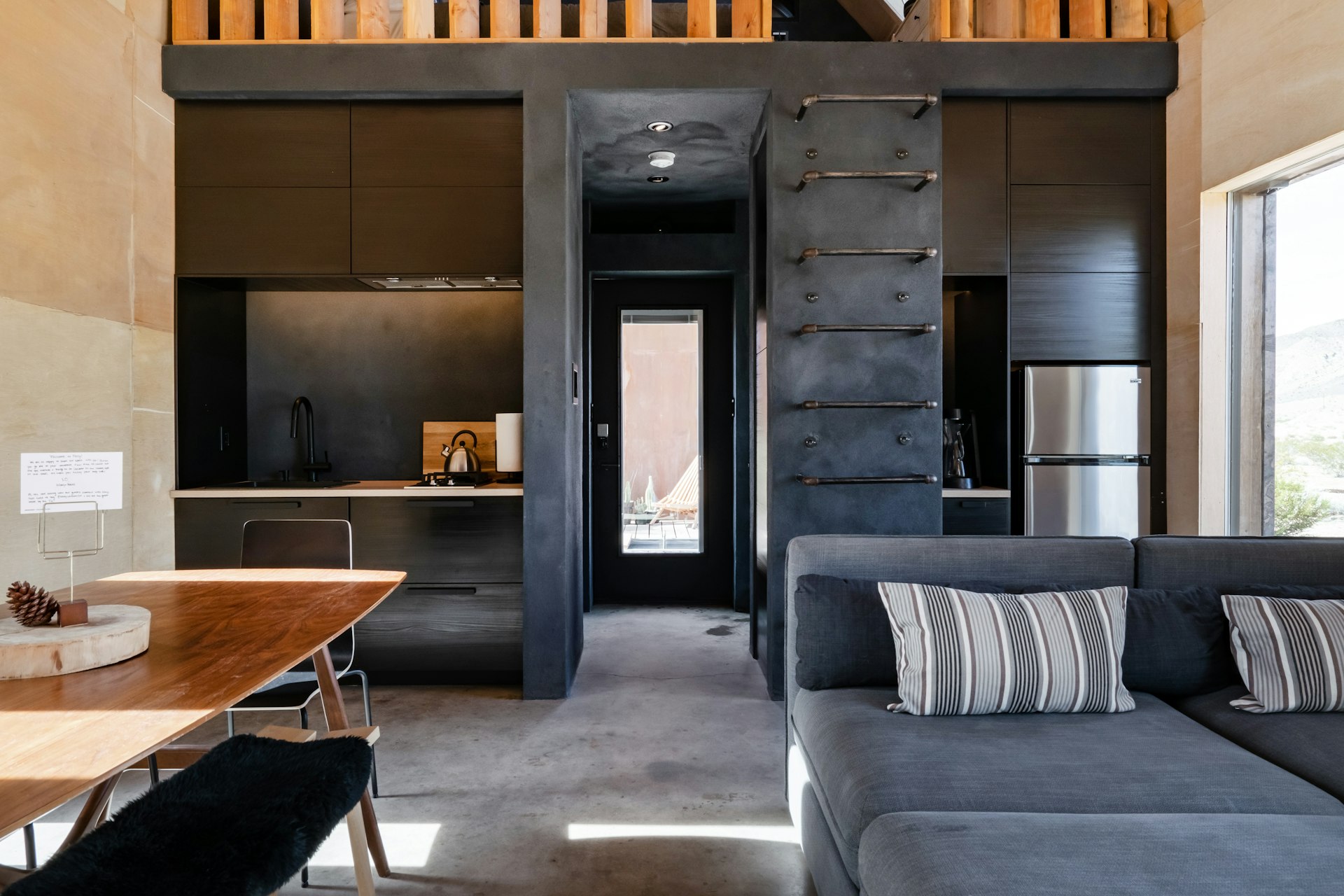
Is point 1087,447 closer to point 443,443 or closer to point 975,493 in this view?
point 975,493

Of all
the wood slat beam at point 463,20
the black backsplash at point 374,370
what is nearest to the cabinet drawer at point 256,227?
the black backsplash at point 374,370

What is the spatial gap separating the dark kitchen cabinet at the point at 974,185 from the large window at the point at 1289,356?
3.19 feet

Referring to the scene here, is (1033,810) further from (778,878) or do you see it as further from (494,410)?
(494,410)

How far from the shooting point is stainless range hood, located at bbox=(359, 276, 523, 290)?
12.2ft

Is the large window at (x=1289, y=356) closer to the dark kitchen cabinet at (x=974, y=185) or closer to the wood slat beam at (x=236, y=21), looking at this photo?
the dark kitchen cabinet at (x=974, y=185)

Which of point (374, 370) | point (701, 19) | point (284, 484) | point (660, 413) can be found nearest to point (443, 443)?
point (374, 370)

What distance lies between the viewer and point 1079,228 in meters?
3.67

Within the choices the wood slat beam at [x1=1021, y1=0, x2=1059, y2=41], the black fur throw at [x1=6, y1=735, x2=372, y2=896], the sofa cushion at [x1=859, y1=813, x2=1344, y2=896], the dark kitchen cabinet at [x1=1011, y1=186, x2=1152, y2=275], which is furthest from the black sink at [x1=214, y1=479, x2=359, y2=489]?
the wood slat beam at [x1=1021, y1=0, x2=1059, y2=41]

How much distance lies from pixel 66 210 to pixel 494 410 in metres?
2.00

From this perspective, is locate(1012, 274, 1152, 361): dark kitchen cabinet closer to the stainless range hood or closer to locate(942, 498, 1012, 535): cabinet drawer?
locate(942, 498, 1012, 535): cabinet drawer

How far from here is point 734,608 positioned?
5262 millimetres

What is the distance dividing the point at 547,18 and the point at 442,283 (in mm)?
1305

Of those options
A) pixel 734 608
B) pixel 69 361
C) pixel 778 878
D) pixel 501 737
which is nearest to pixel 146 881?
pixel 778 878

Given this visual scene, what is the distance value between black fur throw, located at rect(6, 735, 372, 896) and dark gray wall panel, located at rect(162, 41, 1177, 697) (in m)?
2.37
